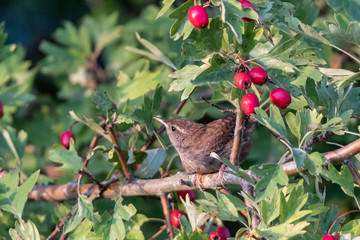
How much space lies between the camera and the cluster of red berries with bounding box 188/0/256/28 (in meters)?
2.03

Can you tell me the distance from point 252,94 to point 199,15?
1.16 ft

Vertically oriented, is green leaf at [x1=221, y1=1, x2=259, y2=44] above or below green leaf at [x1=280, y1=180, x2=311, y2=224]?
above

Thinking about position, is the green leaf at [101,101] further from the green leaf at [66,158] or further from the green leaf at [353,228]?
the green leaf at [353,228]

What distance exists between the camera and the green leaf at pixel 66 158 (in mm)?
2842

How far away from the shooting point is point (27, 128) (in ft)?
15.1

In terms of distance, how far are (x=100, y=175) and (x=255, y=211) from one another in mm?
1914

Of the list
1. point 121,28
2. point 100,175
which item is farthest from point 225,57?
point 121,28

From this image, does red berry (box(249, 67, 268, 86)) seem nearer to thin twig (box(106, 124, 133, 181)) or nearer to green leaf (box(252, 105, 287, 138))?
green leaf (box(252, 105, 287, 138))

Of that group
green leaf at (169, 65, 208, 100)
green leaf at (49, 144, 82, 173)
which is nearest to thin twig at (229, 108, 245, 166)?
green leaf at (169, 65, 208, 100)

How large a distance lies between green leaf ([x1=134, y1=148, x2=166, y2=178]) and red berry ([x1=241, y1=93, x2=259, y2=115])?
2.91ft

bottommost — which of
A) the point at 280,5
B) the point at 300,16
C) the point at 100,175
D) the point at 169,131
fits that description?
the point at 100,175

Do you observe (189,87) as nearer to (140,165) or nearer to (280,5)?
(280,5)

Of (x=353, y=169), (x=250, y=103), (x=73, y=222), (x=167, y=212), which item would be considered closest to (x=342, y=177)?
(x=353, y=169)

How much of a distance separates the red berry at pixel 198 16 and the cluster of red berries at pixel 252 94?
0.75 ft
